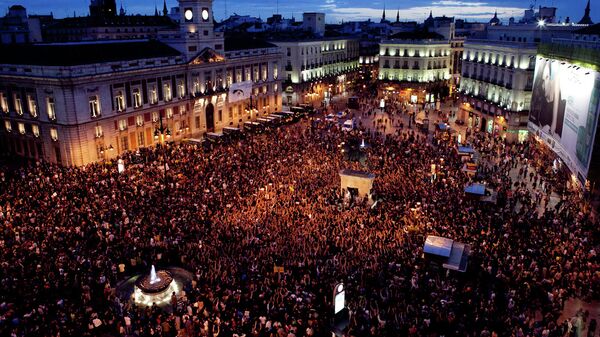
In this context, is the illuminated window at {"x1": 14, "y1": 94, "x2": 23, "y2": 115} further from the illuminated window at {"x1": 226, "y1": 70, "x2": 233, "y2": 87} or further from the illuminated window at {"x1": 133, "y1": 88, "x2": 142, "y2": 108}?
the illuminated window at {"x1": 226, "y1": 70, "x2": 233, "y2": 87}

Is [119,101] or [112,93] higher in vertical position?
[112,93]

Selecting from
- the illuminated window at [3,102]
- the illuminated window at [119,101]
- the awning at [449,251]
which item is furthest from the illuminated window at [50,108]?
the awning at [449,251]

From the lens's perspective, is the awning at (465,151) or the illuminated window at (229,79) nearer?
the awning at (465,151)

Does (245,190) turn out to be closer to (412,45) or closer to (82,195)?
(82,195)

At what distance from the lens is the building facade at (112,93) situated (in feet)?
139

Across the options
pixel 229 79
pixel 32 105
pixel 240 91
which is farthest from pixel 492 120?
pixel 32 105

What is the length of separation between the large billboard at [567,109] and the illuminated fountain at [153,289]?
92.0 ft

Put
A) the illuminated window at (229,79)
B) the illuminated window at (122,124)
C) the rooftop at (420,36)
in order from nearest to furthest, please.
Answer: the illuminated window at (122,124), the illuminated window at (229,79), the rooftop at (420,36)

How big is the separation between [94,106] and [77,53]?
5.86 m

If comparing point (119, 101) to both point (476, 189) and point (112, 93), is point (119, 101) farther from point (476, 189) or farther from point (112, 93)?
point (476, 189)

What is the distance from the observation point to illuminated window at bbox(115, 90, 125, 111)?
1819 inches

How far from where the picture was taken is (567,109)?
126ft

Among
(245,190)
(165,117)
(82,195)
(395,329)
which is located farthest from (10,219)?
(165,117)

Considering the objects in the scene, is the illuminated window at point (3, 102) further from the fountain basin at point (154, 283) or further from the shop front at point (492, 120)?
the shop front at point (492, 120)
